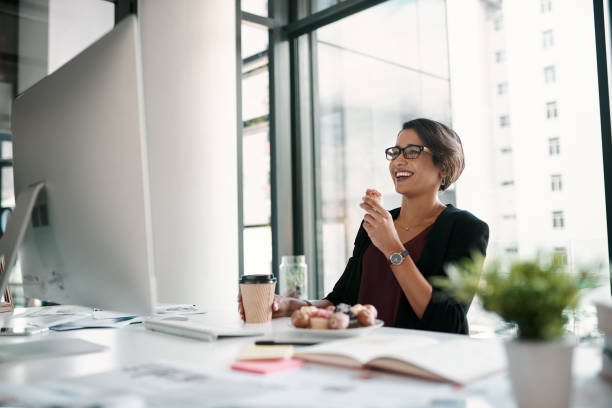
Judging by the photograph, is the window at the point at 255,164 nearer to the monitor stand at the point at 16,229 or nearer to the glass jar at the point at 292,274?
the glass jar at the point at 292,274

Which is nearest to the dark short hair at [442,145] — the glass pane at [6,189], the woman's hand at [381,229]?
A: the woman's hand at [381,229]

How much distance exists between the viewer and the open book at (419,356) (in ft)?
2.30

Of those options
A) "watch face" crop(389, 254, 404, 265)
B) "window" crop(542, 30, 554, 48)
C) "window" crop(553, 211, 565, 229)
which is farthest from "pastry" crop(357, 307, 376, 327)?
"window" crop(542, 30, 554, 48)

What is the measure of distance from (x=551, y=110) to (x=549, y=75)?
0.17 m

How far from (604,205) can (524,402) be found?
202 centimetres

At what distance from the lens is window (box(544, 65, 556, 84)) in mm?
2430

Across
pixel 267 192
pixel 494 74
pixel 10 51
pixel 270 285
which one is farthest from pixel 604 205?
pixel 10 51

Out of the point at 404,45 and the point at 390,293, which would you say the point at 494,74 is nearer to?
the point at 404,45

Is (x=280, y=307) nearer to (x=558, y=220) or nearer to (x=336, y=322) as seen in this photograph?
(x=336, y=322)

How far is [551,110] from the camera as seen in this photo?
242 cm

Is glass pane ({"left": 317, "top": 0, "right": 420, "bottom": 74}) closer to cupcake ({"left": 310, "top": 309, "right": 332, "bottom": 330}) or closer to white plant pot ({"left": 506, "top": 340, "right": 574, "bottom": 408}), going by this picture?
cupcake ({"left": 310, "top": 309, "right": 332, "bottom": 330})

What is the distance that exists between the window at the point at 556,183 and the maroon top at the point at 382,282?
1.00 m

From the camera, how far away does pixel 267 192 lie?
11.7 ft

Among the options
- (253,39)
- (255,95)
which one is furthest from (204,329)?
(253,39)
